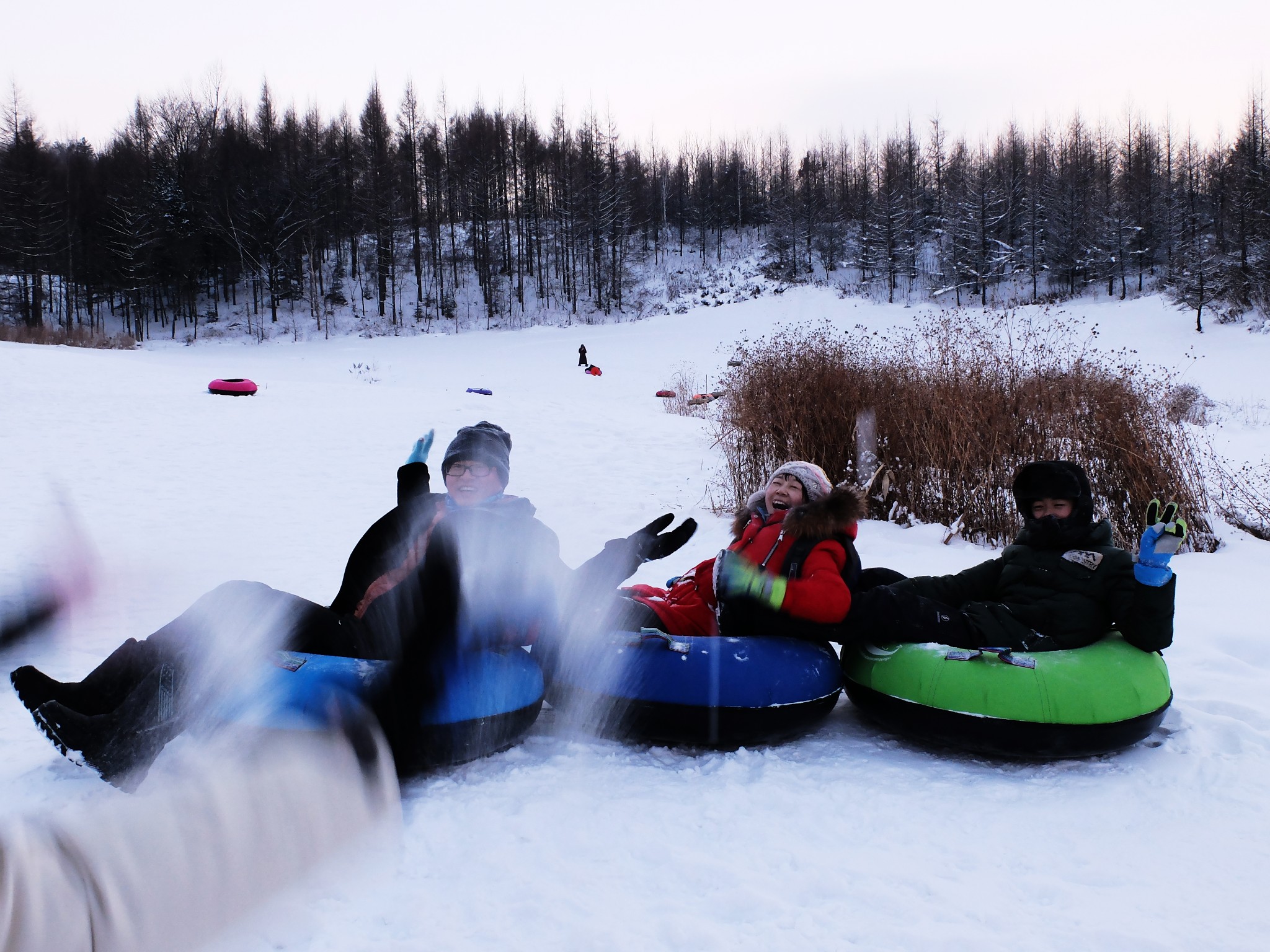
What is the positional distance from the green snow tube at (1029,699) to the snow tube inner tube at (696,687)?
0.97 ft

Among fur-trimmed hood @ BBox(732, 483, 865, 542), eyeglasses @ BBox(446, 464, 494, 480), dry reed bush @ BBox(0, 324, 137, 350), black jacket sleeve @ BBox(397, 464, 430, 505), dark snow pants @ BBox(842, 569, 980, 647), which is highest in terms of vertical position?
dry reed bush @ BBox(0, 324, 137, 350)

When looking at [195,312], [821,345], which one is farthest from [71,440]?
[195,312]

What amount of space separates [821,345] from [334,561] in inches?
169

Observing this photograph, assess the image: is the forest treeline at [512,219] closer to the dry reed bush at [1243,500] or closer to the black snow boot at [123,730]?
the dry reed bush at [1243,500]

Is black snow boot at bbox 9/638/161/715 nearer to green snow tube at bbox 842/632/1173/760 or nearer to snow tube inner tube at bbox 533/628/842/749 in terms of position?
snow tube inner tube at bbox 533/628/842/749

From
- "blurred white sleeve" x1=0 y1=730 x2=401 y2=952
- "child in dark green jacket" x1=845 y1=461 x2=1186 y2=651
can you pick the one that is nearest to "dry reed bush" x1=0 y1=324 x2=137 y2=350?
"blurred white sleeve" x1=0 y1=730 x2=401 y2=952

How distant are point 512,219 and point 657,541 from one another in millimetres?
40329

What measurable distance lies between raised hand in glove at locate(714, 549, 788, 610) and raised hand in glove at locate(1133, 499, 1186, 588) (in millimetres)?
1161

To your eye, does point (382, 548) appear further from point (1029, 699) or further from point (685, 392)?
point (685, 392)

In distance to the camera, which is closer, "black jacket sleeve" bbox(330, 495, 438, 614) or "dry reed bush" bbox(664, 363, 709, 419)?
"black jacket sleeve" bbox(330, 495, 438, 614)

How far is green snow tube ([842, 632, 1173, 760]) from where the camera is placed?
2381mm

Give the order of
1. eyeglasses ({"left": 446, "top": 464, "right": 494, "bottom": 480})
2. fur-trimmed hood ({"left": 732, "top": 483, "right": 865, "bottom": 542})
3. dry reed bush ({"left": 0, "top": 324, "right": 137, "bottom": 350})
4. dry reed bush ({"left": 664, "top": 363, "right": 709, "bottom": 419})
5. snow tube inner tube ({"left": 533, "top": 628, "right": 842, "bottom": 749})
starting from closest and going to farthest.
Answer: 1. snow tube inner tube ({"left": 533, "top": 628, "right": 842, "bottom": 749})
2. fur-trimmed hood ({"left": 732, "top": 483, "right": 865, "bottom": 542})
3. eyeglasses ({"left": 446, "top": 464, "right": 494, "bottom": 480})
4. dry reed bush ({"left": 664, "top": 363, "right": 709, "bottom": 419})
5. dry reed bush ({"left": 0, "top": 324, "right": 137, "bottom": 350})

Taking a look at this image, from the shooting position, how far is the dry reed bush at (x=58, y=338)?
701 inches

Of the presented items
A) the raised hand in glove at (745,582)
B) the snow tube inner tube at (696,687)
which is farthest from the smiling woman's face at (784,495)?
the snow tube inner tube at (696,687)
